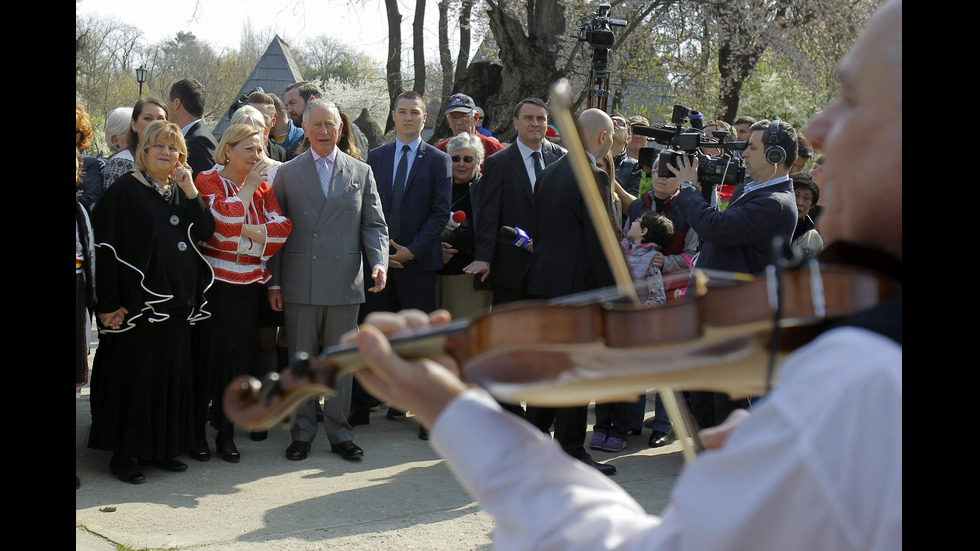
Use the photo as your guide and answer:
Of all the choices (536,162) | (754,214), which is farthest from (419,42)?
(754,214)

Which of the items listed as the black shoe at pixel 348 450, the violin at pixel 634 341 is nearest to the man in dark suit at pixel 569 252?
the black shoe at pixel 348 450

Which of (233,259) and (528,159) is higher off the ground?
(528,159)

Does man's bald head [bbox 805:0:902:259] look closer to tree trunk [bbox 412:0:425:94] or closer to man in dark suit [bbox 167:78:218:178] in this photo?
man in dark suit [bbox 167:78:218:178]

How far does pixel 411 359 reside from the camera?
1445 millimetres

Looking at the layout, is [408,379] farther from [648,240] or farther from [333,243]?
[648,240]

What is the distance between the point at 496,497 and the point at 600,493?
0.47ft

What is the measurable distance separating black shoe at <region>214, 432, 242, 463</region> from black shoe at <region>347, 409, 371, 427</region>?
94 centimetres

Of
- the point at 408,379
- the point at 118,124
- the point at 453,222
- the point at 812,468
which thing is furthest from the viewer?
the point at 118,124

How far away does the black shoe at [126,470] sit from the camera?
461cm

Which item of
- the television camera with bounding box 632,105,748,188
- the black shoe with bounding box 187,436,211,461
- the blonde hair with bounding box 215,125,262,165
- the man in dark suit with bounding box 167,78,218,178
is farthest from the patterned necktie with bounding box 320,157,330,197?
the television camera with bounding box 632,105,748,188

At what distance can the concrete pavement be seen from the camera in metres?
3.91

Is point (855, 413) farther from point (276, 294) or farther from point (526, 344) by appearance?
point (276, 294)

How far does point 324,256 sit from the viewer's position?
203 inches

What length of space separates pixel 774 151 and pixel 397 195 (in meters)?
2.40
